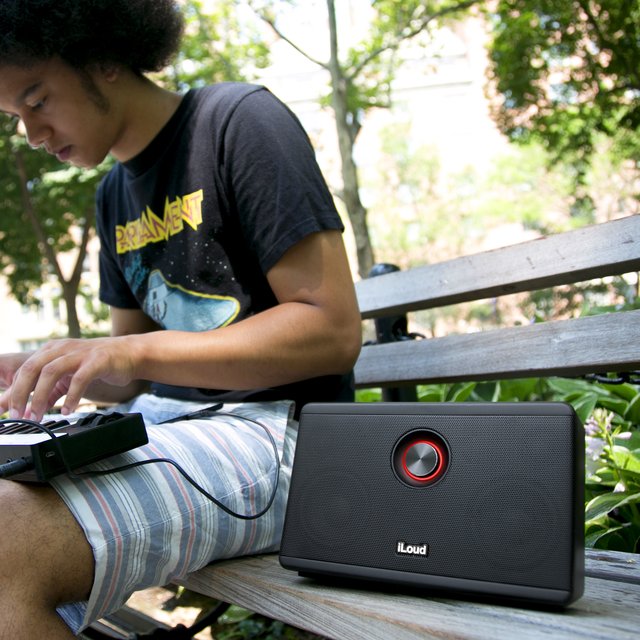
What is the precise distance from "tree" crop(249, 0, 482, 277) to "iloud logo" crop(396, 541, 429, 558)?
7.22 m

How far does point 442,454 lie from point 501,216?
87.0 feet

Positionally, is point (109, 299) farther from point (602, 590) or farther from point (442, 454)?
point (602, 590)

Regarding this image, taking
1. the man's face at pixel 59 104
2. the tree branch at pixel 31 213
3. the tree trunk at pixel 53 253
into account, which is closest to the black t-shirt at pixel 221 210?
the man's face at pixel 59 104

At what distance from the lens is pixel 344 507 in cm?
117

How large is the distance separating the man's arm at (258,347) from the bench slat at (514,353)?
62 cm

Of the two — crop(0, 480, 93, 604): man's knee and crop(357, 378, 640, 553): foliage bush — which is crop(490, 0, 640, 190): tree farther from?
crop(0, 480, 93, 604): man's knee

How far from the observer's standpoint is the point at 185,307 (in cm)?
178

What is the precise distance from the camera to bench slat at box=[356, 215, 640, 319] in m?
1.84

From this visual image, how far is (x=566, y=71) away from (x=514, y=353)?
24.5 feet

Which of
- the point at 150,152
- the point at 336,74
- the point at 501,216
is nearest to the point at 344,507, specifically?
the point at 150,152

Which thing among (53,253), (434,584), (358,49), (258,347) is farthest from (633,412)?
(53,253)

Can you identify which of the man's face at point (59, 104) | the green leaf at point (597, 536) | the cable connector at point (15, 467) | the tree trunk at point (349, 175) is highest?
the tree trunk at point (349, 175)

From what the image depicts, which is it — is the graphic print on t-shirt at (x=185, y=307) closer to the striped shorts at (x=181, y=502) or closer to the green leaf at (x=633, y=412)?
the striped shorts at (x=181, y=502)

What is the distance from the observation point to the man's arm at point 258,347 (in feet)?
4.35
